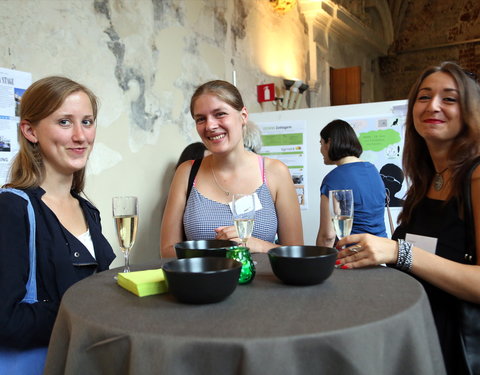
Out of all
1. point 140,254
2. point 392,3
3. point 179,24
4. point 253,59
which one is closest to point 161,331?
point 140,254

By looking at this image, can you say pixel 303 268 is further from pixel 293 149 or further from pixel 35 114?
pixel 293 149

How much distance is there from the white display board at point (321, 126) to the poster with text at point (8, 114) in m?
2.41

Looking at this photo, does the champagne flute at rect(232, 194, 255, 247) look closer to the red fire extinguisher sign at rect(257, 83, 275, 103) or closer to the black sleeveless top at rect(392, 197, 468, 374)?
the black sleeveless top at rect(392, 197, 468, 374)

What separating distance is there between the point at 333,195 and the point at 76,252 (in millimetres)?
856

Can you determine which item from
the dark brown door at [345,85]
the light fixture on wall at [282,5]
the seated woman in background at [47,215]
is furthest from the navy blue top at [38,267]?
the dark brown door at [345,85]

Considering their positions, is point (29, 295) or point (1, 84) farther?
point (1, 84)

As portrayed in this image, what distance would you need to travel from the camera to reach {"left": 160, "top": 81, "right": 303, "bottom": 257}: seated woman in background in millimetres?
1981

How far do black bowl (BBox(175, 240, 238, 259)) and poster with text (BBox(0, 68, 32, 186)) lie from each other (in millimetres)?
1622

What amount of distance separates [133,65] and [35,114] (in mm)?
2261

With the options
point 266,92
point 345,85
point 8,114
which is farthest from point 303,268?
point 345,85

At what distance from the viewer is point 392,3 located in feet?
36.3

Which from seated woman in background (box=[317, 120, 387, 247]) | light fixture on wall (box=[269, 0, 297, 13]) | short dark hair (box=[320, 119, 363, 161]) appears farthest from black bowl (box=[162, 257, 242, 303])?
light fixture on wall (box=[269, 0, 297, 13])

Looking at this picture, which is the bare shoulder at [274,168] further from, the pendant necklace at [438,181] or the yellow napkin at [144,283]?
the yellow napkin at [144,283]

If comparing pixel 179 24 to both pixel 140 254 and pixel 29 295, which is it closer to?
pixel 140 254
